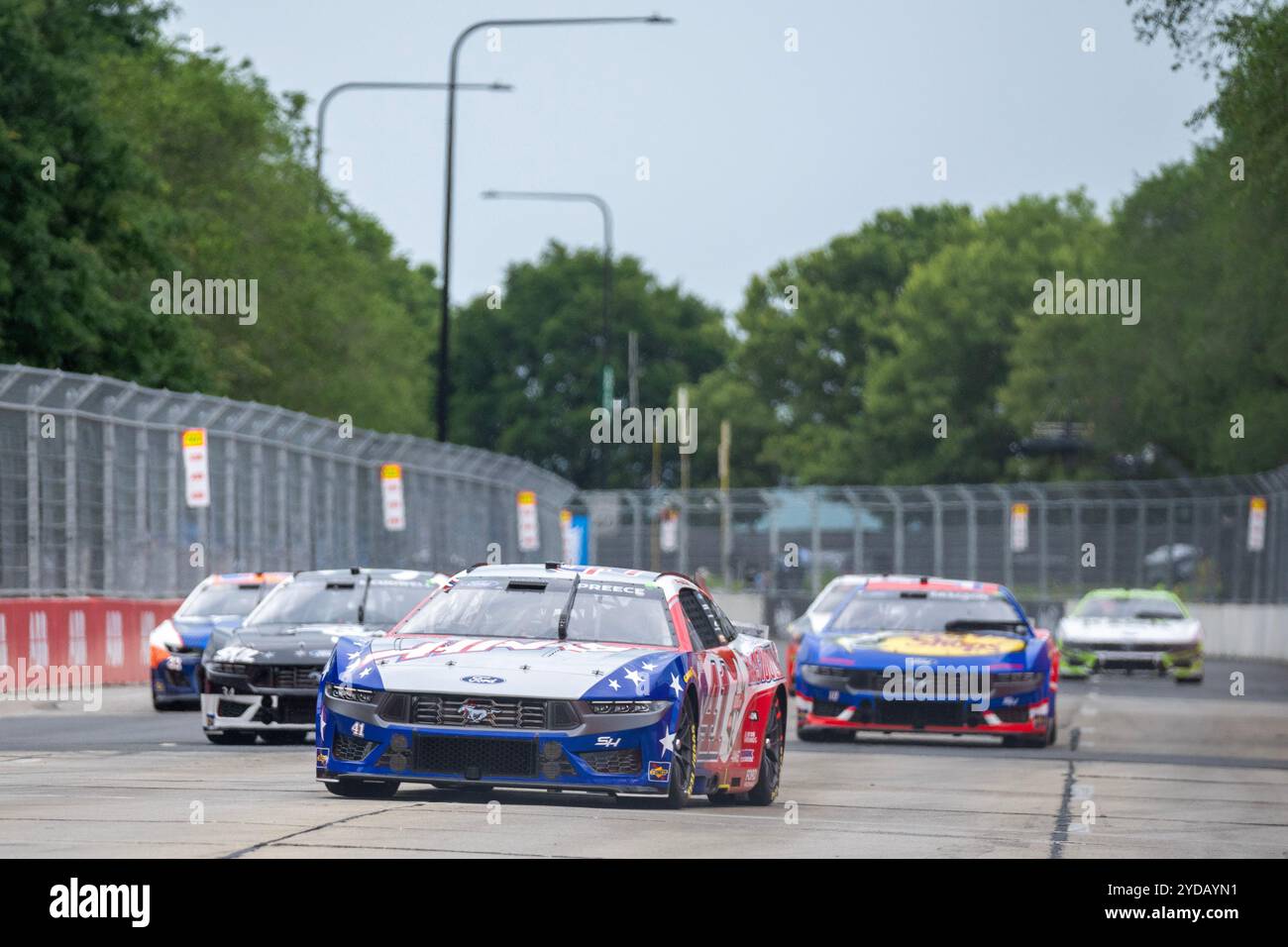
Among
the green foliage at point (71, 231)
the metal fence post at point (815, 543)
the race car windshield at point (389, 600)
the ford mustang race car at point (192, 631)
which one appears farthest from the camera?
the metal fence post at point (815, 543)

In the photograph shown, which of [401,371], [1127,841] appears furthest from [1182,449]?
[1127,841]

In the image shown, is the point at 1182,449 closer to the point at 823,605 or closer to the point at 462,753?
the point at 823,605

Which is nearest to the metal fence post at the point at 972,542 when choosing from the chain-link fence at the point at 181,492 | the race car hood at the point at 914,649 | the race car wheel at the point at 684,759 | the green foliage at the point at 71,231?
the chain-link fence at the point at 181,492

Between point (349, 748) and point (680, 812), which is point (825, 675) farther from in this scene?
point (349, 748)

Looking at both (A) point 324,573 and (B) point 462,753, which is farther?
(A) point 324,573

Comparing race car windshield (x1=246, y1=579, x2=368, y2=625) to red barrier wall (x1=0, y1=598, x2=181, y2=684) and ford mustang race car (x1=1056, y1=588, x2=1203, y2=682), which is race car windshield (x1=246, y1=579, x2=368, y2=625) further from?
ford mustang race car (x1=1056, y1=588, x2=1203, y2=682)

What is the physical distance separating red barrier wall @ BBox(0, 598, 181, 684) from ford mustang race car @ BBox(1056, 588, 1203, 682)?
42.5 ft

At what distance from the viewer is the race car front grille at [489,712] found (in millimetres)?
11977

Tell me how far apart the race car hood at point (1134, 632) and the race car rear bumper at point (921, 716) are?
15778 millimetres

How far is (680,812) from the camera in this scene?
42.6 feet

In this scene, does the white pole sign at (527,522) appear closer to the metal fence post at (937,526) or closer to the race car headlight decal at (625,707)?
the metal fence post at (937,526)

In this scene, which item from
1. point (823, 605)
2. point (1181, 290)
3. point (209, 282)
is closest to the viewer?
point (823, 605)
